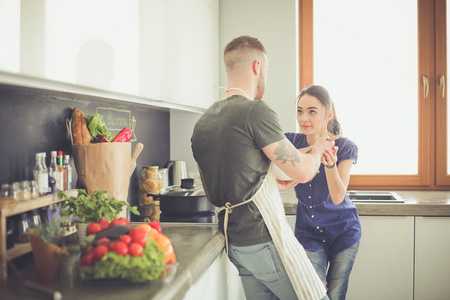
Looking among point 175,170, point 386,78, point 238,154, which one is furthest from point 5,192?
point 386,78

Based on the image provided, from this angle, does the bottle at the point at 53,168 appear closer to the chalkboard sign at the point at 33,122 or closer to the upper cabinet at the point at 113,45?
the chalkboard sign at the point at 33,122

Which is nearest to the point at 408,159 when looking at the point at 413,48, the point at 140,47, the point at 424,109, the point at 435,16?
the point at 424,109

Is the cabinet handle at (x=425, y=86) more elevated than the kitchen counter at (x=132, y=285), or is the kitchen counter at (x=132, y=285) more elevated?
the cabinet handle at (x=425, y=86)

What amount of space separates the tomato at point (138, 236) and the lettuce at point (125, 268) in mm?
30

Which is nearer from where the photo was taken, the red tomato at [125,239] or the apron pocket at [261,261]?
the red tomato at [125,239]

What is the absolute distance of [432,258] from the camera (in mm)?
2564

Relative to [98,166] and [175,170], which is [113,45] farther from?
[175,170]

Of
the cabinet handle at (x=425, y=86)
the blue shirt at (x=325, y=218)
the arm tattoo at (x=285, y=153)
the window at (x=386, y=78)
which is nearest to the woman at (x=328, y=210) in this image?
the blue shirt at (x=325, y=218)

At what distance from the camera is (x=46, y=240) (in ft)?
3.79

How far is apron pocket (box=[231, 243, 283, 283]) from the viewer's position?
1603mm

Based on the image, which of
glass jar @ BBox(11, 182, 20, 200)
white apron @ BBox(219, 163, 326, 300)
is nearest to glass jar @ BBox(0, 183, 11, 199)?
glass jar @ BBox(11, 182, 20, 200)

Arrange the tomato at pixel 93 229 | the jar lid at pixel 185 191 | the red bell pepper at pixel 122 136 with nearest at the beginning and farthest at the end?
the tomato at pixel 93 229 < the red bell pepper at pixel 122 136 < the jar lid at pixel 185 191

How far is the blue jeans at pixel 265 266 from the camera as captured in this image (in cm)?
160

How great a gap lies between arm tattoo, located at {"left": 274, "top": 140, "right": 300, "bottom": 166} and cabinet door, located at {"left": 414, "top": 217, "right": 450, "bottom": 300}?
4.39ft
